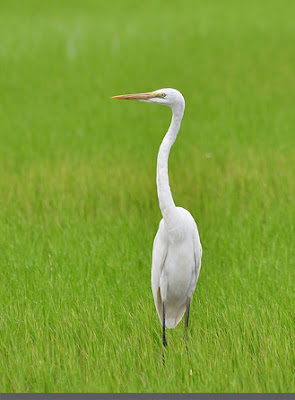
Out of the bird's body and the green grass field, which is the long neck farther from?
the green grass field

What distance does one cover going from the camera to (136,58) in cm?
1314

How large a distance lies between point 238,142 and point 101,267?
3.68 metres

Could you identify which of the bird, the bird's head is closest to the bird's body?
the bird

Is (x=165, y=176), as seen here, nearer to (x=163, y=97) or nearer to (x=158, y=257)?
(x=163, y=97)

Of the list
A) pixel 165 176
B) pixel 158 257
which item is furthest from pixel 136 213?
pixel 165 176

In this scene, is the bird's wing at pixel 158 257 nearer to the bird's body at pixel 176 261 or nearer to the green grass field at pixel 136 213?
the bird's body at pixel 176 261

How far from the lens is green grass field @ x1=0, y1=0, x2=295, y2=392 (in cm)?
356

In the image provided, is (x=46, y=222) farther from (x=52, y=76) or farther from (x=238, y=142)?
(x=52, y=76)

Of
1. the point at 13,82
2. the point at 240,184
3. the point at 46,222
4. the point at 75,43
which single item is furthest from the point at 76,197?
the point at 75,43

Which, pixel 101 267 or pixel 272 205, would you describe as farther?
pixel 272 205

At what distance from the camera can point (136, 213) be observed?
5840 millimetres

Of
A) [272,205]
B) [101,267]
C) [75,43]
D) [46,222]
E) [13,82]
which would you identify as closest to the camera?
[101,267]

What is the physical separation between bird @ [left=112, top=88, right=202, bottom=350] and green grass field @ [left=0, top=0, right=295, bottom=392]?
157 mm

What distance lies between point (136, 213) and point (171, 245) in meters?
2.14
